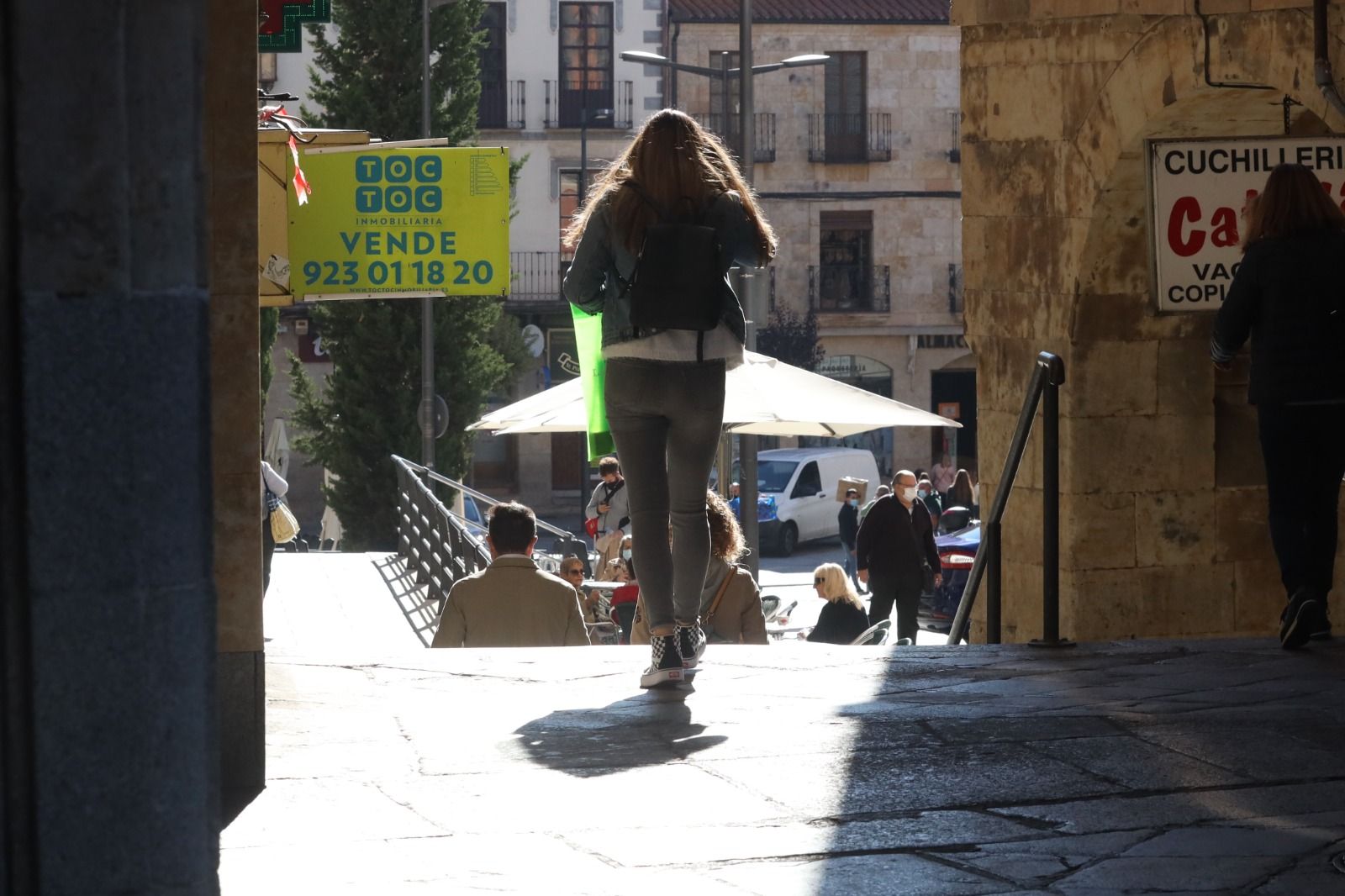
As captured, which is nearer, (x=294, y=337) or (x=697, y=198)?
(x=697, y=198)

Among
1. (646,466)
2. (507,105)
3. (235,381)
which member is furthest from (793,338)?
(235,381)

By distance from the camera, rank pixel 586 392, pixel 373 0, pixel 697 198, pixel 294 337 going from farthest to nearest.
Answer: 1. pixel 294 337
2. pixel 373 0
3. pixel 586 392
4. pixel 697 198

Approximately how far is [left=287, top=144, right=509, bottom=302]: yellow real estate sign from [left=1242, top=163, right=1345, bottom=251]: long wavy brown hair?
7363 millimetres

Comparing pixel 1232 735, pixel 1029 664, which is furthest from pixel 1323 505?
pixel 1232 735

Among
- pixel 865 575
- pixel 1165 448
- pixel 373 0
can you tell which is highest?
pixel 373 0

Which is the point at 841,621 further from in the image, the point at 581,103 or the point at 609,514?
the point at 581,103

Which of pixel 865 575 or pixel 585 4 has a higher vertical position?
pixel 585 4

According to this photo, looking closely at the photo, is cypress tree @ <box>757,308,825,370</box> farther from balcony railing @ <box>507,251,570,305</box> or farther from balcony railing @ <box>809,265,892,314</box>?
balcony railing @ <box>507,251,570,305</box>

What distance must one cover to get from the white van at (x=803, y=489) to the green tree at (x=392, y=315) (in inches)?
209

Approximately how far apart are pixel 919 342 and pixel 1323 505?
125 feet

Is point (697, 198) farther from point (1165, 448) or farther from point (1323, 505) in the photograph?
point (1165, 448)

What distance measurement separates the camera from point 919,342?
145 ft

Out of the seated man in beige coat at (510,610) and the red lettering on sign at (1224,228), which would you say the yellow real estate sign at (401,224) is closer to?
the seated man in beige coat at (510,610)

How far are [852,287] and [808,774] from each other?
132 feet
